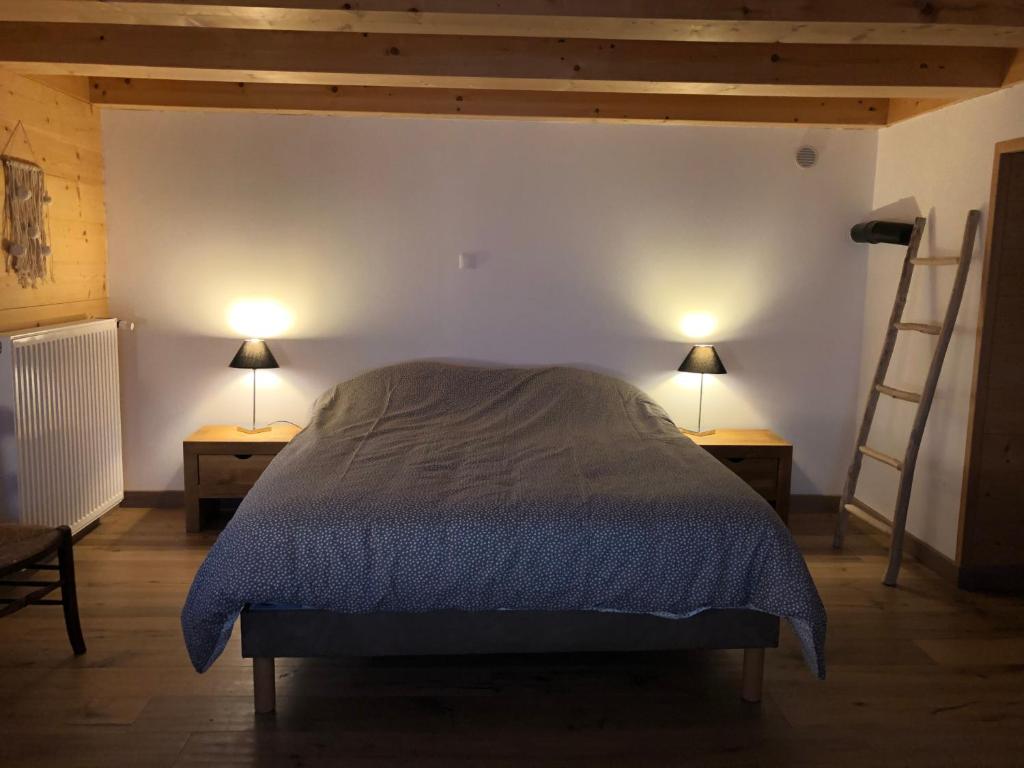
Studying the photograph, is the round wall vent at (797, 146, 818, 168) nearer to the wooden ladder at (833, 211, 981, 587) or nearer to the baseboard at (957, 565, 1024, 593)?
the wooden ladder at (833, 211, 981, 587)

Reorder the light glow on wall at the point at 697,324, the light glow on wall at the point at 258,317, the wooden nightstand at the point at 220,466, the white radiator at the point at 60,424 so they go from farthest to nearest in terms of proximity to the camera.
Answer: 1. the light glow on wall at the point at 697,324
2. the light glow on wall at the point at 258,317
3. the wooden nightstand at the point at 220,466
4. the white radiator at the point at 60,424

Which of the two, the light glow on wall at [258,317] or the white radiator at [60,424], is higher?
the light glow on wall at [258,317]

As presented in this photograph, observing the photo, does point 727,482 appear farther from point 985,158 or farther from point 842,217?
point 842,217

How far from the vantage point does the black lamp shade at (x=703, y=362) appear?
406cm

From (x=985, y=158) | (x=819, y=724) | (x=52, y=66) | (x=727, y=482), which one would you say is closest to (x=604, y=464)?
(x=727, y=482)

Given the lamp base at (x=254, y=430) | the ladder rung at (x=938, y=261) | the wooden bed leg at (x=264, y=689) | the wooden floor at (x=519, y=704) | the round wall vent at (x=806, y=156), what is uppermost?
the round wall vent at (x=806, y=156)

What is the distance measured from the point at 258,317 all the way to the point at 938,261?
314 cm

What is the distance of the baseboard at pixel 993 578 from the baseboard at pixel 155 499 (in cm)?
363

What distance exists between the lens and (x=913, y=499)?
3.77 m

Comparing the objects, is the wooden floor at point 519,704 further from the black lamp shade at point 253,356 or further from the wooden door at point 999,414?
the black lamp shade at point 253,356

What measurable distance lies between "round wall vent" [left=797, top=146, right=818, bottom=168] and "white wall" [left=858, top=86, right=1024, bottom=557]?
34cm

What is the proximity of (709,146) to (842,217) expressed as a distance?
783 millimetres

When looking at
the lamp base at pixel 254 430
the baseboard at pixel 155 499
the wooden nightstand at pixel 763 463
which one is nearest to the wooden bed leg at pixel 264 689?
the lamp base at pixel 254 430

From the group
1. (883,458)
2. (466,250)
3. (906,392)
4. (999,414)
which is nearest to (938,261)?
(906,392)
